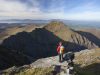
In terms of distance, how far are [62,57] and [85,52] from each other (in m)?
38.9

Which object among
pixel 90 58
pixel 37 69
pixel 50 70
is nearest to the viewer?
pixel 50 70

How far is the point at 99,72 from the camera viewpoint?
5297cm

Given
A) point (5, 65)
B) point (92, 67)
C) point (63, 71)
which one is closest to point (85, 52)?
point (92, 67)

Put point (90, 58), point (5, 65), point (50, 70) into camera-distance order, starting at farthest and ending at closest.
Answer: point (5, 65)
point (90, 58)
point (50, 70)

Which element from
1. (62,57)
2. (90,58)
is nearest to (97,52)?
(90,58)

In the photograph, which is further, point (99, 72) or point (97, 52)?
point (97, 52)

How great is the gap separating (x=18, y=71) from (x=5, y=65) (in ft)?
503

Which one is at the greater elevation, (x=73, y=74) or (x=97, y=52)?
(x=73, y=74)

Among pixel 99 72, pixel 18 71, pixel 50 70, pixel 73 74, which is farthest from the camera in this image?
pixel 99 72

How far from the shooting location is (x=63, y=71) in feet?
120

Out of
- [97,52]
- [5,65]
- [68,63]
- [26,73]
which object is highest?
[68,63]

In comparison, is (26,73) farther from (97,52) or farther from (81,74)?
(97,52)

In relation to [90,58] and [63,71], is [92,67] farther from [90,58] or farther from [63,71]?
[63,71]

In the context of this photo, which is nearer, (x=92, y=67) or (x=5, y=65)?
(x=92, y=67)
